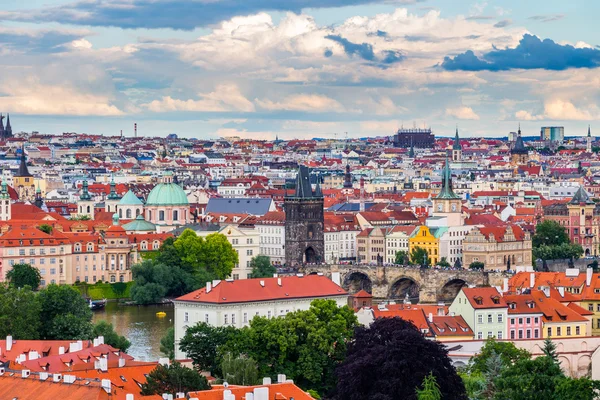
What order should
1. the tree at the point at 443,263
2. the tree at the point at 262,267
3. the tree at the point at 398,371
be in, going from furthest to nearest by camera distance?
the tree at the point at 443,263
the tree at the point at 262,267
the tree at the point at 398,371

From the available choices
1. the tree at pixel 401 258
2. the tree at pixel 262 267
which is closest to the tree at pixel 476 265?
the tree at pixel 401 258

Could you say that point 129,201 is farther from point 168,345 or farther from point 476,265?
point 168,345

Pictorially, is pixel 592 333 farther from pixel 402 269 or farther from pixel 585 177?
pixel 585 177

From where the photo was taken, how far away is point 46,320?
54812 mm

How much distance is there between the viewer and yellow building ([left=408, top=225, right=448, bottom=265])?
3802 inches

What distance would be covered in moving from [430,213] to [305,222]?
17.1 meters

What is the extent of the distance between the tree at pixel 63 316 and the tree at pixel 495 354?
1274cm

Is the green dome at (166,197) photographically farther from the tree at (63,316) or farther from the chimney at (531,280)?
the tree at (63,316)

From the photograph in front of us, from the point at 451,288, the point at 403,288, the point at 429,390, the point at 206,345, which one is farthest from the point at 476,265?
the point at 429,390

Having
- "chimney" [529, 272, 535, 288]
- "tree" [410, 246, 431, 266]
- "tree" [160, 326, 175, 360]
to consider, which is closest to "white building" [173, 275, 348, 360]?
"tree" [160, 326, 175, 360]

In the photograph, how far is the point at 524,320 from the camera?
52.4m

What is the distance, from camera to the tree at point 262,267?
286 ft

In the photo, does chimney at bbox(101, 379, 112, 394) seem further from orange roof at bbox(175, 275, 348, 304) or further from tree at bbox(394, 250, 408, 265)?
tree at bbox(394, 250, 408, 265)

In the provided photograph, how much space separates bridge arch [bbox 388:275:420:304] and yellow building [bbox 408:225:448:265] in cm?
755
